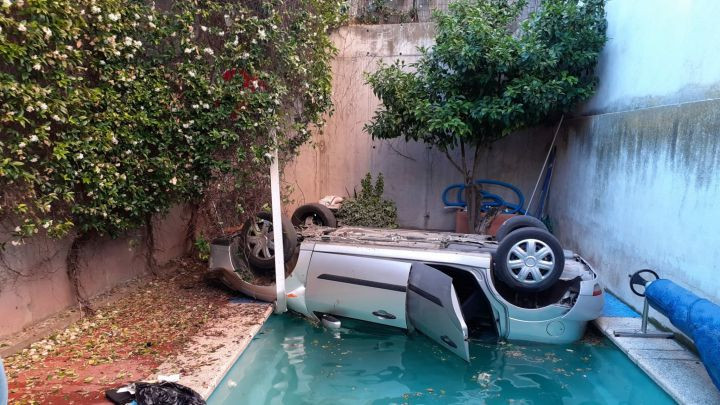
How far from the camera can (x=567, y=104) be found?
6.70m

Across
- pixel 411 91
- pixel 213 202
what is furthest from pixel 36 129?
pixel 411 91

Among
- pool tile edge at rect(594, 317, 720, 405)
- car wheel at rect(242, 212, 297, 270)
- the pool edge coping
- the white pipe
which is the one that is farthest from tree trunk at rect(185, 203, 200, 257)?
pool tile edge at rect(594, 317, 720, 405)

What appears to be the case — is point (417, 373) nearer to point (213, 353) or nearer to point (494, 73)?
point (213, 353)

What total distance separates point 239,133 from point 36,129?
2.02 m

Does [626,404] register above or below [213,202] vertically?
below

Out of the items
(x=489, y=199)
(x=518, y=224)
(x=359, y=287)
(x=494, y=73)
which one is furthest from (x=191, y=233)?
(x=489, y=199)

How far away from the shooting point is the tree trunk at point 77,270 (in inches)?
187

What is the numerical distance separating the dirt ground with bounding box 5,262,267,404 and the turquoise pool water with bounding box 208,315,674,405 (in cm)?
74

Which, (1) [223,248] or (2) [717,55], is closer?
(2) [717,55]

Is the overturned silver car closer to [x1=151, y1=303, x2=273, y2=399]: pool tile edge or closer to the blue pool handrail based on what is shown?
→ [x1=151, y1=303, x2=273, y2=399]: pool tile edge

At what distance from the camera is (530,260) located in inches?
167

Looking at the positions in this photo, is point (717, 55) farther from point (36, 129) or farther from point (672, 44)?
point (36, 129)

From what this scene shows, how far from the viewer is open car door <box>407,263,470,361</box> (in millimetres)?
3893

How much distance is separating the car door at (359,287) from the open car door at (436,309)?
11cm
